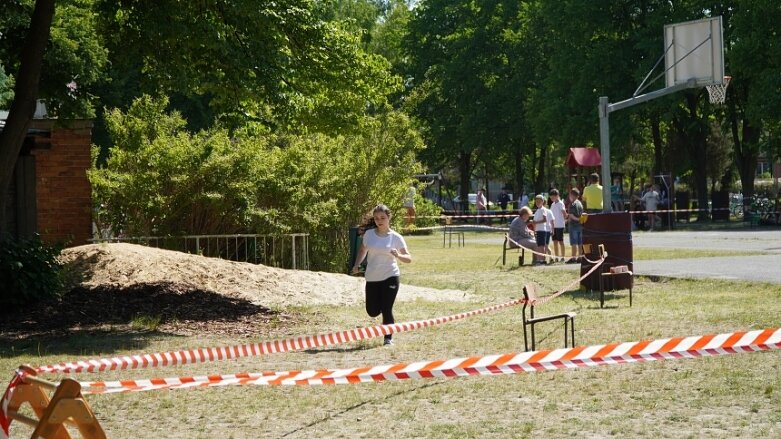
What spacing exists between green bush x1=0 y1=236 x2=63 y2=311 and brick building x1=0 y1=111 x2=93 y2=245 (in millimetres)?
3021

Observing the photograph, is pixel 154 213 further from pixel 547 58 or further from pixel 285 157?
pixel 547 58

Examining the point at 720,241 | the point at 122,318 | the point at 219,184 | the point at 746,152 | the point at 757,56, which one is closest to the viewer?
the point at 122,318

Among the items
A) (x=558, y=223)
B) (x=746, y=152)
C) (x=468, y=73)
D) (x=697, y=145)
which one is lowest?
(x=558, y=223)

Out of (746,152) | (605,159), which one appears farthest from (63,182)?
(746,152)

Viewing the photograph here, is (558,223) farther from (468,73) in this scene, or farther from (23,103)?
(468,73)

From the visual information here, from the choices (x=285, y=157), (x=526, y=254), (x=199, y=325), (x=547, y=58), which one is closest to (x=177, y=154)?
(x=285, y=157)

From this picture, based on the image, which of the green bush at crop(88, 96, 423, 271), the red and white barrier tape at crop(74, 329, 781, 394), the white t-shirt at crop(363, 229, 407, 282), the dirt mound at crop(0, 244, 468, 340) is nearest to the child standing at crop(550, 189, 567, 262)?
the green bush at crop(88, 96, 423, 271)

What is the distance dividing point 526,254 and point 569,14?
2822cm

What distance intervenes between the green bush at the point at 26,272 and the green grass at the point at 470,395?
180cm

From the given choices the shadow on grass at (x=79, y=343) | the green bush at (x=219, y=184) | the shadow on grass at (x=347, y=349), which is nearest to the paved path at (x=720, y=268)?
the green bush at (x=219, y=184)

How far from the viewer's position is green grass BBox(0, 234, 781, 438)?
306 inches

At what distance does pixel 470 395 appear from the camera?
9.03 meters

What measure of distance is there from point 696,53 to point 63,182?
16.6 metres

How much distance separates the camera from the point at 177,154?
814 inches
